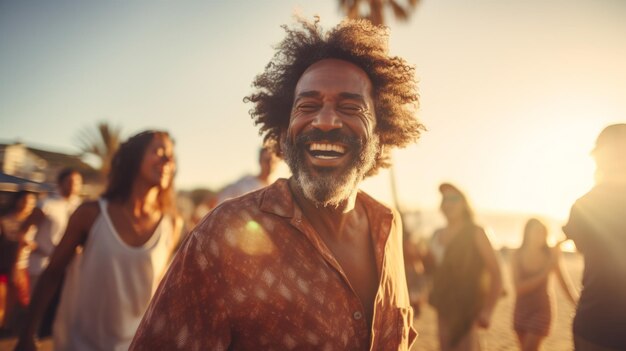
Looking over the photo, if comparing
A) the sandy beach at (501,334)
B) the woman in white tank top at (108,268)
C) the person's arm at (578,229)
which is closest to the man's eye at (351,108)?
the woman in white tank top at (108,268)

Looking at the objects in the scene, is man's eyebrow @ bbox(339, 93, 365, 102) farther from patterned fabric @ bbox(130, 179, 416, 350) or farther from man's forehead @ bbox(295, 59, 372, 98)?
patterned fabric @ bbox(130, 179, 416, 350)

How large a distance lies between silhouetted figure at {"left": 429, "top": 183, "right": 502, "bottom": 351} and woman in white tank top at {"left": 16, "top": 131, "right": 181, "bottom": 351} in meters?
3.51

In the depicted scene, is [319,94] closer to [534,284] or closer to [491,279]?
[491,279]

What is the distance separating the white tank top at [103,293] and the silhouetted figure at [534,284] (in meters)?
4.97

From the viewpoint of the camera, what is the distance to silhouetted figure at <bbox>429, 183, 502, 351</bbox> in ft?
14.4

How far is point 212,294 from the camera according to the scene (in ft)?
4.67

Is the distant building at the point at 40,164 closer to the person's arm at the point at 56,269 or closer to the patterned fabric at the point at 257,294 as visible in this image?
the person's arm at the point at 56,269

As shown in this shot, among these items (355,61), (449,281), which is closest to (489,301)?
(449,281)

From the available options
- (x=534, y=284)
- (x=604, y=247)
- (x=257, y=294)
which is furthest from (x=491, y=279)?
(x=257, y=294)

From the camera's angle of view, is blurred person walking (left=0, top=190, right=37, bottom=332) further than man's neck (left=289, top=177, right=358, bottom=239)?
Yes

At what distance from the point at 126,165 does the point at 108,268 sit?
0.88 m

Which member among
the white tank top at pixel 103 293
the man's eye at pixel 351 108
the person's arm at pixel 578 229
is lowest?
the white tank top at pixel 103 293

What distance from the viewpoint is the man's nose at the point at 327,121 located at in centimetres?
200

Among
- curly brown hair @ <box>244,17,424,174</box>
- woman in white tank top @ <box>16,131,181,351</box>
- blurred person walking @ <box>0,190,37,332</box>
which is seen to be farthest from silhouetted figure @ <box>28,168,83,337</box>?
curly brown hair @ <box>244,17,424,174</box>
